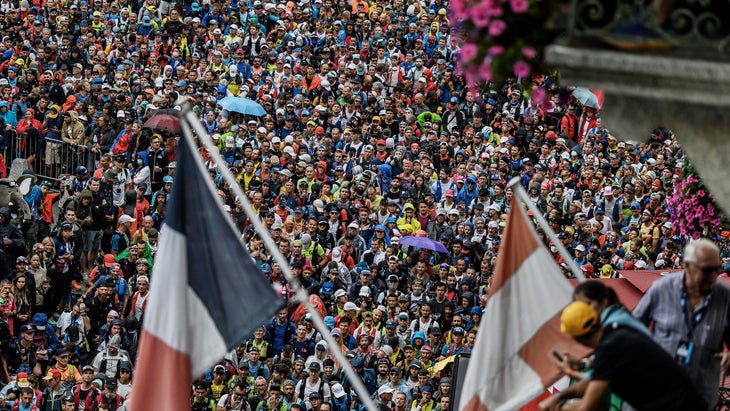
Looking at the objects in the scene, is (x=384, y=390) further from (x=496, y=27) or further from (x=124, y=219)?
(x=496, y=27)

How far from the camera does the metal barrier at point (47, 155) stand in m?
28.5

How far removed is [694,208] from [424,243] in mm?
10618

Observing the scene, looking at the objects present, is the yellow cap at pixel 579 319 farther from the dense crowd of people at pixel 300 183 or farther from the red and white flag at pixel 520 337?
the dense crowd of people at pixel 300 183

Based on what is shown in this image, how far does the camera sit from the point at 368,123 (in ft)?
96.7

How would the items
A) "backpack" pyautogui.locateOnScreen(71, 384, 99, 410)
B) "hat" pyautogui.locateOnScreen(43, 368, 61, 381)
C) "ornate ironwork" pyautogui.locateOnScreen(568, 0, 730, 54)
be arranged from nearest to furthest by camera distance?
"ornate ironwork" pyautogui.locateOnScreen(568, 0, 730, 54) → "backpack" pyautogui.locateOnScreen(71, 384, 99, 410) → "hat" pyautogui.locateOnScreen(43, 368, 61, 381)

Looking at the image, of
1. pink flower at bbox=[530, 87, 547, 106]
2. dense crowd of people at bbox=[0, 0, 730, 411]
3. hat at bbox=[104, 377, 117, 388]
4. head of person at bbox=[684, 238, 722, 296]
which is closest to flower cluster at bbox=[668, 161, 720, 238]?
head of person at bbox=[684, 238, 722, 296]

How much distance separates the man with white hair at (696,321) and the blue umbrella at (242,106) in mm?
20754

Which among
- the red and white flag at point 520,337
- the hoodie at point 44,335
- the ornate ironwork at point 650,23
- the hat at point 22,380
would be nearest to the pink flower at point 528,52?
the ornate ironwork at point 650,23

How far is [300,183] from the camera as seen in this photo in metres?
26.7

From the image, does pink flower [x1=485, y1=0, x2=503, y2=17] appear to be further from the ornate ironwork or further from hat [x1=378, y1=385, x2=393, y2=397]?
hat [x1=378, y1=385, x2=393, y2=397]

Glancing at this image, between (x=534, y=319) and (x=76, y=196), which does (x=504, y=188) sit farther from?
(x=534, y=319)

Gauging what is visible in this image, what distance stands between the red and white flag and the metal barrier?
19.5 meters

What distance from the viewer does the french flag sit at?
30.4 ft

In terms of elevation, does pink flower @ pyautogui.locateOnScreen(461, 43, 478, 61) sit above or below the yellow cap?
above
